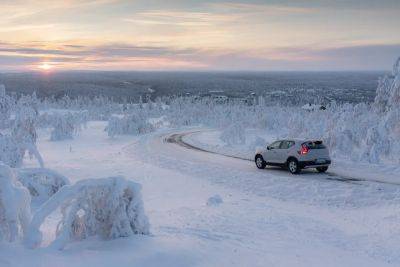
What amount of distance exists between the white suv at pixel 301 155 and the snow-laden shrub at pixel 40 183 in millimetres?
9948

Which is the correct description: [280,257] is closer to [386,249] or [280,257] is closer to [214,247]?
[214,247]

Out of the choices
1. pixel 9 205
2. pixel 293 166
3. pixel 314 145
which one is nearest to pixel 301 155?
pixel 293 166

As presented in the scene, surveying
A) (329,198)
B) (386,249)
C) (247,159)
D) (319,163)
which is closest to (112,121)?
(247,159)

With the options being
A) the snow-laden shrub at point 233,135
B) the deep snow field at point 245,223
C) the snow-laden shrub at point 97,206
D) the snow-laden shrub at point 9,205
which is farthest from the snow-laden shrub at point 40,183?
the snow-laden shrub at point 233,135

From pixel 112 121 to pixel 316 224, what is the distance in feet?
131

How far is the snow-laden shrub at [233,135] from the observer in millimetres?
44750

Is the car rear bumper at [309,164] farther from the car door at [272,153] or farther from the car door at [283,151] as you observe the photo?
the car door at [272,153]

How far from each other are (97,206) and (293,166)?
1352cm

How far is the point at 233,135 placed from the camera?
45.3 meters

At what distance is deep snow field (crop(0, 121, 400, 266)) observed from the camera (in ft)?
31.0

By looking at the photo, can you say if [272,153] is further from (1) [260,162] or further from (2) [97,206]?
(2) [97,206]

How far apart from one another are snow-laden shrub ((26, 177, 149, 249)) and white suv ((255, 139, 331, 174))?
41.8 feet

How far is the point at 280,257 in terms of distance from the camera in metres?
10.5

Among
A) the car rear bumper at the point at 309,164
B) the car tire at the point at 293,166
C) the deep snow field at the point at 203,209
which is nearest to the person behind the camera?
the deep snow field at the point at 203,209
